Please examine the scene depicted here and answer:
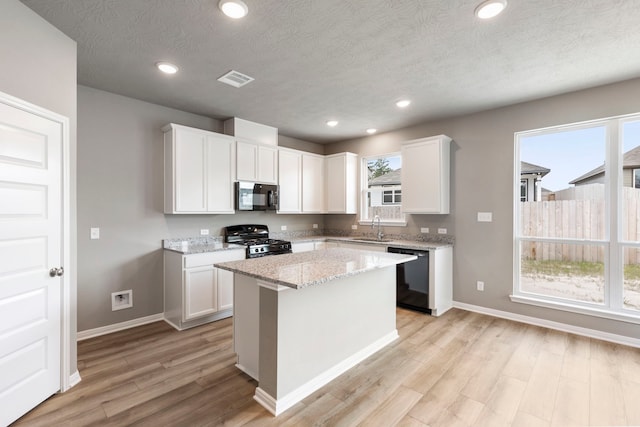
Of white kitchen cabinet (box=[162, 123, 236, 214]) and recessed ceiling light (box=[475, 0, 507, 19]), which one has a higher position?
recessed ceiling light (box=[475, 0, 507, 19])

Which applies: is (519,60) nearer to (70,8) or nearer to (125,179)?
(70,8)

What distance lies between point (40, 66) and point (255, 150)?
8.14 ft

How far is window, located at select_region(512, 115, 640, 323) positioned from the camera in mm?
3027

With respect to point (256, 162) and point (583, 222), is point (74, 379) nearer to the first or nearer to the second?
point (256, 162)

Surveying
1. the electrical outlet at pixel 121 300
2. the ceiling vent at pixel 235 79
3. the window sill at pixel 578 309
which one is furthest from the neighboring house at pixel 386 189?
the electrical outlet at pixel 121 300

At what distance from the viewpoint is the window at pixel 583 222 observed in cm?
303

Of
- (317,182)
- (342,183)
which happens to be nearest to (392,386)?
(342,183)

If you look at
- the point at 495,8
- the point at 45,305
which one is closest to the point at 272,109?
the point at 495,8

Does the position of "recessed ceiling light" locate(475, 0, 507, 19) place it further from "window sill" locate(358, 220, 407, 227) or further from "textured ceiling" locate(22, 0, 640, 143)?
"window sill" locate(358, 220, 407, 227)

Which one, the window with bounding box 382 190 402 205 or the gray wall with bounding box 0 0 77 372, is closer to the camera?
the gray wall with bounding box 0 0 77 372

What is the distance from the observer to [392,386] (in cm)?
224

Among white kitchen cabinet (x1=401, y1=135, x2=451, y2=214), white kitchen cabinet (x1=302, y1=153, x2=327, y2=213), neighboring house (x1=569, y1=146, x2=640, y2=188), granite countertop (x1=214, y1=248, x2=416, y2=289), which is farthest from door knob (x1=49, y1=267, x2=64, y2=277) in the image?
neighboring house (x1=569, y1=146, x2=640, y2=188)

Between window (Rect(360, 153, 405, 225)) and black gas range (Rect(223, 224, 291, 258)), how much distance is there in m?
1.74

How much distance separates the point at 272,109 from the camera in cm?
384
